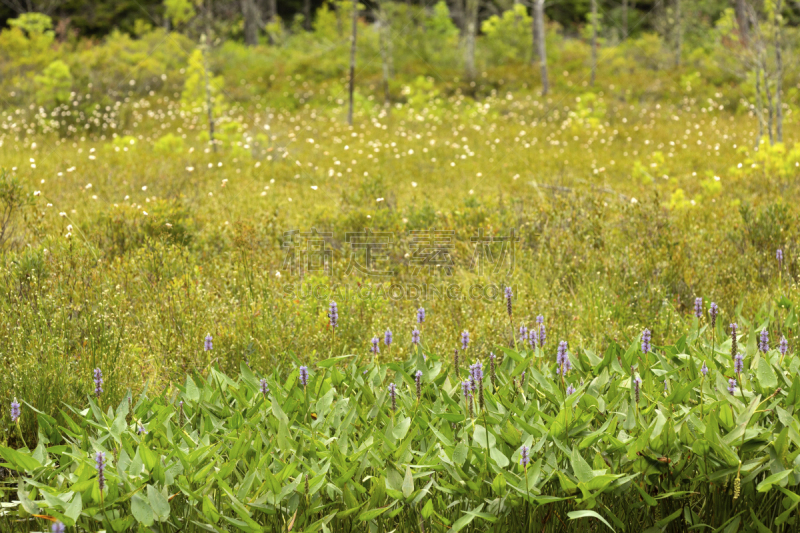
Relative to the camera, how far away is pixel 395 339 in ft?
12.8

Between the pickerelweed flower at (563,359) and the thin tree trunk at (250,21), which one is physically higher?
the thin tree trunk at (250,21)

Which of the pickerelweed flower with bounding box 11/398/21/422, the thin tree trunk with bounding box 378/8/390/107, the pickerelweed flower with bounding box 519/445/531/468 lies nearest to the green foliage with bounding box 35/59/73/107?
the thin tree trunk with bounding box 378/8/390/107

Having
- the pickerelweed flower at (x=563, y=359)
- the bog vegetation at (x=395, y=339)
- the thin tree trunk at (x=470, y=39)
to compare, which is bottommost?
the bog vegetation at (x=395, y=339)

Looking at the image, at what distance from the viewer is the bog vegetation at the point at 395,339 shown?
2059 mm

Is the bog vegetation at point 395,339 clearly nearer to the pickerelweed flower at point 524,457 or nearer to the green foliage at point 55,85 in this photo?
the pickerelweed flower at point 524,457

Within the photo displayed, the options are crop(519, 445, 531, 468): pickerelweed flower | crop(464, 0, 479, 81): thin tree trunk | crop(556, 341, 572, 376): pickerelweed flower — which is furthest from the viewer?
crop(464, 0, 479, 81): thin tree trunk

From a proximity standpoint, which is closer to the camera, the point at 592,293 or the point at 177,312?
the point at 177,312

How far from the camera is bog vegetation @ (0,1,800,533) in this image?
2059 millimetres

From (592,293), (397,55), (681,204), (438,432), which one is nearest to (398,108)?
(397,55)

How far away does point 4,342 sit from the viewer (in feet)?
11.2

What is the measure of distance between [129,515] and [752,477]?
6.42 feet

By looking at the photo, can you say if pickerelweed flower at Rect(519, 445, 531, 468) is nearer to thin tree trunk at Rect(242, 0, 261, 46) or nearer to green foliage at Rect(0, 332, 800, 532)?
green foliage at Rect(0, 332, 800, 532)

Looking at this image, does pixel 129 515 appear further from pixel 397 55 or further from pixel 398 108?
pixel 397 55

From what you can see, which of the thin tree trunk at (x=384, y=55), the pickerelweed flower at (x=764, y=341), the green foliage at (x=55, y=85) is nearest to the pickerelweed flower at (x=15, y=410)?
the pickerelweed flower at (x=764, y=341)
